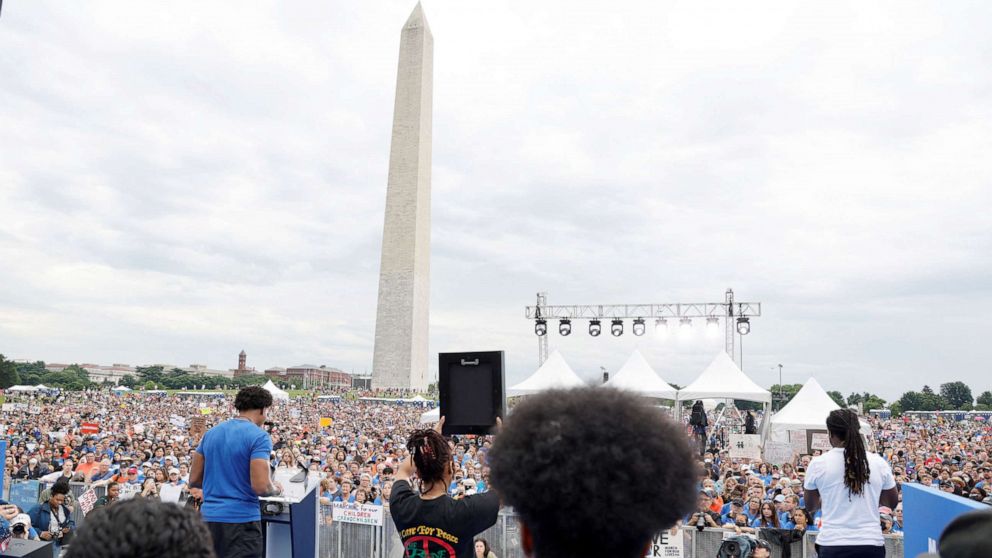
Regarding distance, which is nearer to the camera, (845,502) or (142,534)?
(142,534)

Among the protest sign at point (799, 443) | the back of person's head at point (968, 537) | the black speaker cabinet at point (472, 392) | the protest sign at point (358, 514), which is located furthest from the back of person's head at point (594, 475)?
the protest sign at point (799, 443)

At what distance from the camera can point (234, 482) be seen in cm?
393

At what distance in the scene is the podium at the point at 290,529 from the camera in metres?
4.59

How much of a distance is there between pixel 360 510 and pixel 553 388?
290 inches

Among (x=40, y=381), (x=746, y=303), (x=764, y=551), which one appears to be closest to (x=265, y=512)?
(x=764, y=551)

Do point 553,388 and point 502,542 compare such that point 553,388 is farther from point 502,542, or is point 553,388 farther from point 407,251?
point 407,251

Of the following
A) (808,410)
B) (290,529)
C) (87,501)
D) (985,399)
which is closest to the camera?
(290,529)

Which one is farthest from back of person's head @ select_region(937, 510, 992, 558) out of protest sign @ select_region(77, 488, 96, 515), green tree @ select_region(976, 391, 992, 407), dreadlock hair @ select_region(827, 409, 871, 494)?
green tree @ select_region(976, 391, 992, 407)

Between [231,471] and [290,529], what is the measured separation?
37.0 inches

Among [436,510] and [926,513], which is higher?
[436,510]

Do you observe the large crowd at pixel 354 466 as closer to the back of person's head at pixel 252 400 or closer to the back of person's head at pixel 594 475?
the back of person's head at pixel 594 475

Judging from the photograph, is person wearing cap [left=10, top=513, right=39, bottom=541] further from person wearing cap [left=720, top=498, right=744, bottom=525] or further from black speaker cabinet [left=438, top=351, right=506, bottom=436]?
person wearing cap [left=720, top=498, right=744, bottom=525]

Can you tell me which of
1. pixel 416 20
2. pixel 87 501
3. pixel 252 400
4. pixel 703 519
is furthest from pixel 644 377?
pixel 416 20

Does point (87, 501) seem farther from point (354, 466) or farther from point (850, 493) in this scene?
point (850, 493)
